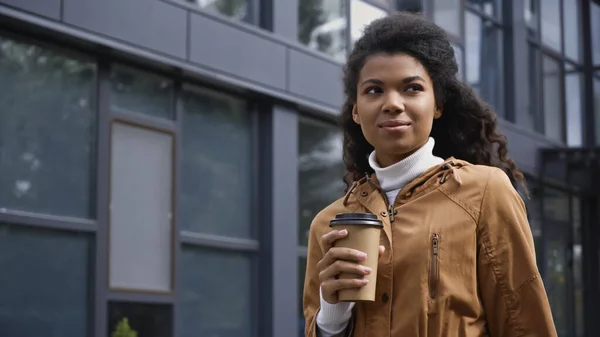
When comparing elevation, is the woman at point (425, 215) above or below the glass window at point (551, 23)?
below

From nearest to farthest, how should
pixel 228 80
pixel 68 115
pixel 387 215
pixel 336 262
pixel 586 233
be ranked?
pixel 336 262
pixel 387 215
pixel 68 115
pixel 228 80
pixel 586 233

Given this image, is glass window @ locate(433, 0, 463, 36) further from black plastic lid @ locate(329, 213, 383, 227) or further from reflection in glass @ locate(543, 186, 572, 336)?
black plastic lid @ locate(329, 213, 383, 227)

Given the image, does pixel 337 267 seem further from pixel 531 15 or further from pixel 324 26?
pixel 531 15

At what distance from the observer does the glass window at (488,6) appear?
17.5m

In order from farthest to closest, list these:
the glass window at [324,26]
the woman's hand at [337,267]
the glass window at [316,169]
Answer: the glass window at [324,26] → the glass window at [316,169] → the woman's hand at [337,267]

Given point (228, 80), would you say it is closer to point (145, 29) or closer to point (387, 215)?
point (145, 29)

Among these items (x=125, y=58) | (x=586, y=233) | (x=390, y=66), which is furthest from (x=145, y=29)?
(x=586, y=233)

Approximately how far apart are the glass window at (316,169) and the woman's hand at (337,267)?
9.34 m

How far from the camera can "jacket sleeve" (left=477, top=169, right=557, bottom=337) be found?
274 centimetres

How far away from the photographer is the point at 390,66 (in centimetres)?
292

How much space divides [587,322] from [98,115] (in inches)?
557

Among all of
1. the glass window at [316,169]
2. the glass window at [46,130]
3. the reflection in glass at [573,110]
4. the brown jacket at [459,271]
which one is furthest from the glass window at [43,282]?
the reflection in glass at [573,110]

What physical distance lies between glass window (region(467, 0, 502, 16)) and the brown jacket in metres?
14.7

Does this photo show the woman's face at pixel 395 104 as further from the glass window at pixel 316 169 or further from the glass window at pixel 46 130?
the glass window at pixel 316 169
